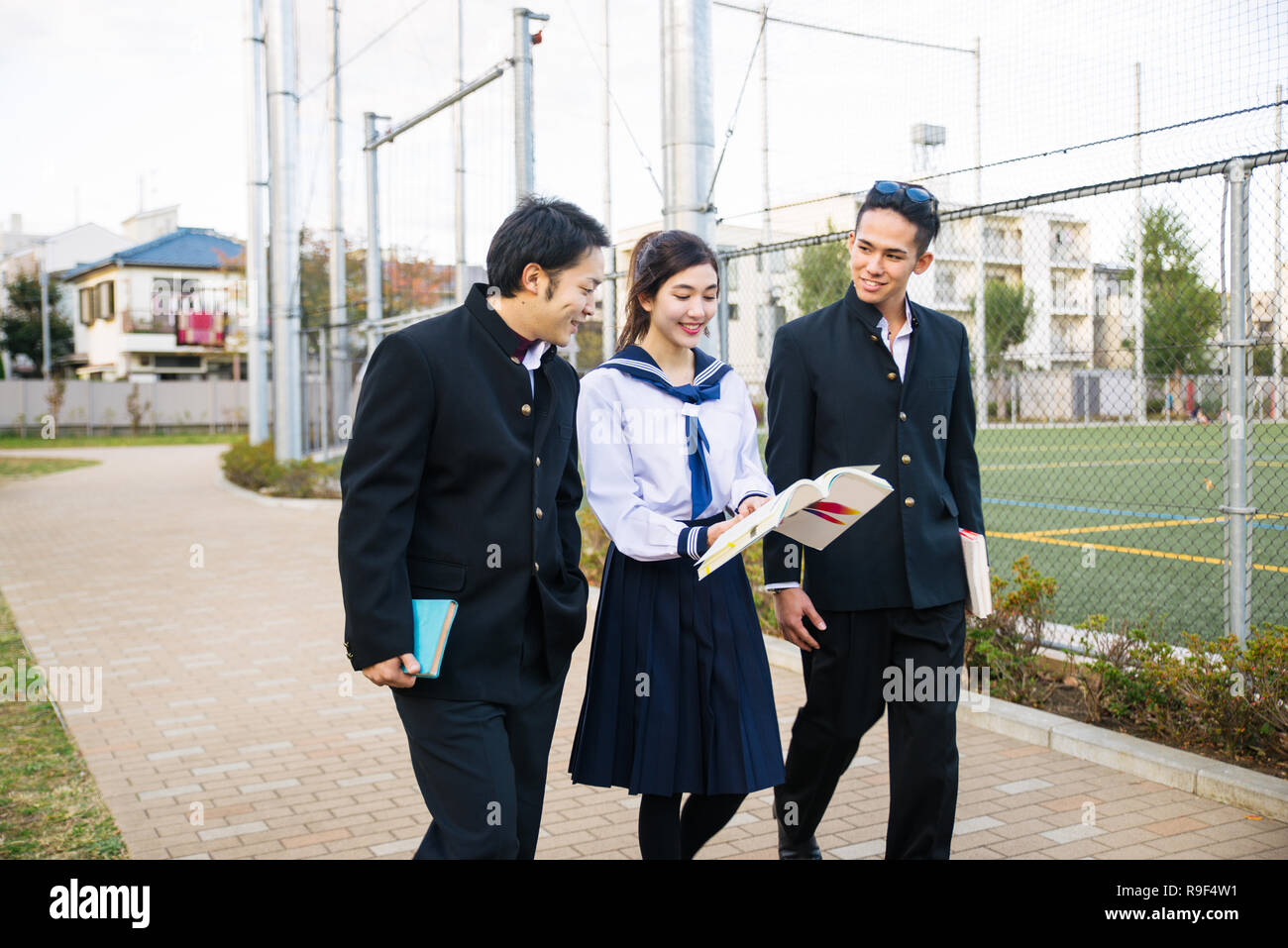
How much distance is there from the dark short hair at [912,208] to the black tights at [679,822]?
1.63 m

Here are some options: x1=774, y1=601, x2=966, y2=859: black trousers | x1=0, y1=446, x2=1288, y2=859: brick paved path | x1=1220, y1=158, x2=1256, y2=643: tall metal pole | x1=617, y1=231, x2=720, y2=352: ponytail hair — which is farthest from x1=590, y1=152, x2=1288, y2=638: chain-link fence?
x1=617, y1=231, x2=720, y2=352: ponytail hair

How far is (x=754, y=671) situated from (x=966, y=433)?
0.96 metres

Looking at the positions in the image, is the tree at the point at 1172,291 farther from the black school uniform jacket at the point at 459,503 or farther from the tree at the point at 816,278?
the black school uniform jacket at the point at 459,503

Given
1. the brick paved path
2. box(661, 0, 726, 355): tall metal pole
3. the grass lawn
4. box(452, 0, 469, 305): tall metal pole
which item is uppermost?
box(452, 0, 469, 305): tall metal pole

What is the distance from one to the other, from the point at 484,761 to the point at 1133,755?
322 centimetres

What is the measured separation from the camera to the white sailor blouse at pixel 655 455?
3.06 meters

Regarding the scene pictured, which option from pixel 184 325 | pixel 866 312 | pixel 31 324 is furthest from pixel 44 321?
pixel 866 312

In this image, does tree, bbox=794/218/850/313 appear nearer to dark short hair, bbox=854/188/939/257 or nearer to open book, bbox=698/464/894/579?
dark short hair, bbox=854/188/939/257

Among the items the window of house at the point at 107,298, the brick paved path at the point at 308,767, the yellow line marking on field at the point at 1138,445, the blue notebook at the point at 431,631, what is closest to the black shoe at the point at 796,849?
the brick paved path at the point at 308,767

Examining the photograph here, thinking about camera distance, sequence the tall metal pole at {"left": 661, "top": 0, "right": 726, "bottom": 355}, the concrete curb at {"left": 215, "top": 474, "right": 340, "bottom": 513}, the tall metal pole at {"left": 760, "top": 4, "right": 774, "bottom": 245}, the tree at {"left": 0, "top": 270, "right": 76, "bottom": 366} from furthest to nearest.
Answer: the tree at {"left": 0, "top": 270, "right": 76, "bottom": 366}, the concrete curb at {"left": 215, "top": 474, "right": 340, "bottom": 513}, the tall metal pole at {"left": 760, "top": 4, "right": 774, "bottom": 245}, the tall metal pole at {"left": 661, "top": 0, "right": 726, "bottom": 355}

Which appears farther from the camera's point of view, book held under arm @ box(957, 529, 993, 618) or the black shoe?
the black shoe

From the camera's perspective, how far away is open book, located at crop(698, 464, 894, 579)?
9.03ft

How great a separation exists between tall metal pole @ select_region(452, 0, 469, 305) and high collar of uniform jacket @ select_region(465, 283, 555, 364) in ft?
41.8
